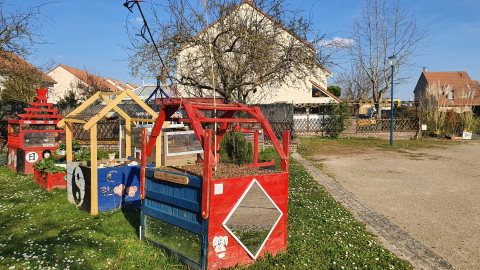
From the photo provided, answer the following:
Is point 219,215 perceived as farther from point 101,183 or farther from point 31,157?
point 31,157

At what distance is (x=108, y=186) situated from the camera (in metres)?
5.61

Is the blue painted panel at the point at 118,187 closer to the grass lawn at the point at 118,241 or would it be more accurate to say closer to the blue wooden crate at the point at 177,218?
the grass lawn at the point at 118,241

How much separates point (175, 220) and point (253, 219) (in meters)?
0.87

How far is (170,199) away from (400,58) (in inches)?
1163

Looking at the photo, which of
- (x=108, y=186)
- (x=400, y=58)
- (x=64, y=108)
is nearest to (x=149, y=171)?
(x=108, y=186)

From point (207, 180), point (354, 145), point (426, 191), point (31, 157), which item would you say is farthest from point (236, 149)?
point (354, 145)

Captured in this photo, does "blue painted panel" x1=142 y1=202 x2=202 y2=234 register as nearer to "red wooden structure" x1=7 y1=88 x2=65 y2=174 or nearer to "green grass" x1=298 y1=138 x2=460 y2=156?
"red wooden structure" x1=7 y1=88 x2=65 y2=174

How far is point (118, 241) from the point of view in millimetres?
4273

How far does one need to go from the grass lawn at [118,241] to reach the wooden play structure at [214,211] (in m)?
0.21

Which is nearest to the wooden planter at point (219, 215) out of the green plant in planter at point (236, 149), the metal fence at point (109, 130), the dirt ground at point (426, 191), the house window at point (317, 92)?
the dirt ground at point (426, 191)

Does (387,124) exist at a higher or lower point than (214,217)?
higher

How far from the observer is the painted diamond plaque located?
3467 millimetres

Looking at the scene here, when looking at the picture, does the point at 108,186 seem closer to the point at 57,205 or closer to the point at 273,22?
the point at 57,205

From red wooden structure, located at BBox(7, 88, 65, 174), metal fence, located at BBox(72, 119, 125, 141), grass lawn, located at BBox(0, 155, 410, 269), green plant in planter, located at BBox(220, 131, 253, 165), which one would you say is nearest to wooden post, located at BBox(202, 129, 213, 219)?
grass lawn, located at BBox(0, 155, 410, 269)
